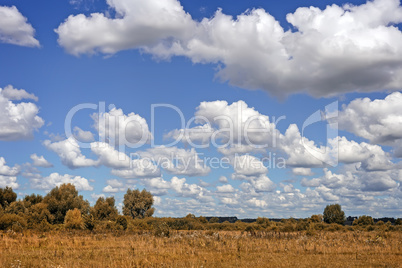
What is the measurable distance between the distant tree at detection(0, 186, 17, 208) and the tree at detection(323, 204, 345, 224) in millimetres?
68864

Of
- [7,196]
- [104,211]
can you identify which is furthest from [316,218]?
[7,196]

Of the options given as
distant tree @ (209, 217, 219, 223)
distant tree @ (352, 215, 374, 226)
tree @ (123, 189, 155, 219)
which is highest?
tree @ (123, 189, 155, 219)

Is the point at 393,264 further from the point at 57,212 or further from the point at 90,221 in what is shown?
the point at 57,212

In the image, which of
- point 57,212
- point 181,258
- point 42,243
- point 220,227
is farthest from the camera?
point 220,227

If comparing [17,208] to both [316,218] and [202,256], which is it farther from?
[316,218]

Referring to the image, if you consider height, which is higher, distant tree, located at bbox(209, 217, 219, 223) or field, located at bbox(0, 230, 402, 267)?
field, located at bbox(0, 230, 402, 267)

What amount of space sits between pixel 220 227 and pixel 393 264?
177 ft

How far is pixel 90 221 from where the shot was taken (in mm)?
47375

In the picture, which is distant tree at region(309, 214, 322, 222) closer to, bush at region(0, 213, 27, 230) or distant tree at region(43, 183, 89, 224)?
distant tree at region(43, 183, 89, 224)

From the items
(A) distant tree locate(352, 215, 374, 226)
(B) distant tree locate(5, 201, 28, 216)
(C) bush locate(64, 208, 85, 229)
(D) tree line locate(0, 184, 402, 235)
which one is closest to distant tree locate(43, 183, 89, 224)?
(D) tree line locate(0, 184, 402, 235)

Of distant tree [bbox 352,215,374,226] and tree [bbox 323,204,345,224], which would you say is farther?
tree [bbox 323,204,345,224]

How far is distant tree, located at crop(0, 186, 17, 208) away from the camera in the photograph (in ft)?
241

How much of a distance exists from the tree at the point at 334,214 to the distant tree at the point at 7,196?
68864 mm

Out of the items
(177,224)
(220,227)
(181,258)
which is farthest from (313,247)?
(220,227)
